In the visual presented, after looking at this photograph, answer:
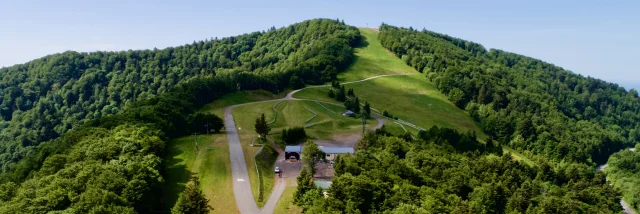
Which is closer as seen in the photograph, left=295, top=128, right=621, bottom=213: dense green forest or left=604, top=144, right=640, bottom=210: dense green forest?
left=295, top=128, right=621, bottom=213: dense green forest

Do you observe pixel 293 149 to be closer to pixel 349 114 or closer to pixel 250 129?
pixel 250 129

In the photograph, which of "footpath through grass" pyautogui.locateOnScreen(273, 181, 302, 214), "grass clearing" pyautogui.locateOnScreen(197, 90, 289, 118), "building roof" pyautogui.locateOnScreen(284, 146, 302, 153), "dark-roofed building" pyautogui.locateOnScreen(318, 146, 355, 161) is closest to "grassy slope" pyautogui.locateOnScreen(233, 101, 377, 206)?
"grass clearing" pyautogui.locateOnScreen(197, 90, 289, 118)

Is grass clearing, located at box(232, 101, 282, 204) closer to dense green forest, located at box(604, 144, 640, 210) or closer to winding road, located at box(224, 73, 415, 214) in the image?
winding road, located at box(224, 73, 415, 214)

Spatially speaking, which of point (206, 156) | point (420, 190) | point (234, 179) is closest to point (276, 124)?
point (206, 156)

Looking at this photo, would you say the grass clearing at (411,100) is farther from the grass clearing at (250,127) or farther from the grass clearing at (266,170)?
the grass clearing at (266,170)

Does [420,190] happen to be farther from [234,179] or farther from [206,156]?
[206,156]

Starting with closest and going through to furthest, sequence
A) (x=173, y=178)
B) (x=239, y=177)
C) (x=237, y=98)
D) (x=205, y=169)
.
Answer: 1. (x=173, y=178)
2. (x=239, y=177)
3. (x=205, y=169)
4. (x=237, y=98)

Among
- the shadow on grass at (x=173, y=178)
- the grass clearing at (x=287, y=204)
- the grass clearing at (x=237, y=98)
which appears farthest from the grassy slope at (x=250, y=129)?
the shadow on grass at (x=173, y=178)

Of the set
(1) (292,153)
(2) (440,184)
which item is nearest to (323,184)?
(1) (292,153)
